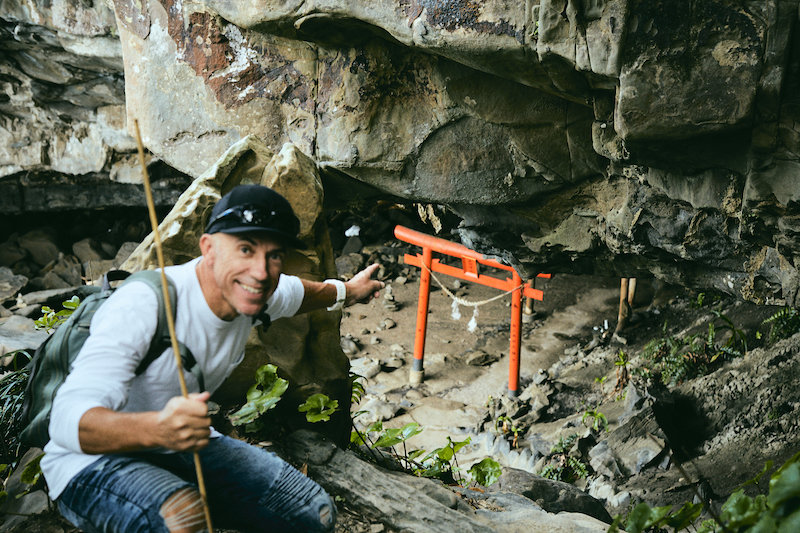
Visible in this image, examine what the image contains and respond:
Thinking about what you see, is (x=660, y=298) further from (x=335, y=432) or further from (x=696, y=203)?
(x=335, y=432)

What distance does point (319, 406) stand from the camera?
328 cm

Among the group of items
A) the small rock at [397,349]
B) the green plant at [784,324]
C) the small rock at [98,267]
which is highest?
the green plant at [784,324]

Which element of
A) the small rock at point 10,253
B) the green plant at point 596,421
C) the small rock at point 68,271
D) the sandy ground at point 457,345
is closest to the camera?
the green plant at point 596,421

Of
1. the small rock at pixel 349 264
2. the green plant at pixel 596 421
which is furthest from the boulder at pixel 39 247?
the green plant at pixel 596 421

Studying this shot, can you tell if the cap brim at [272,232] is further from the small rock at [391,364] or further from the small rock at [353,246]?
the small rock at [353,246]

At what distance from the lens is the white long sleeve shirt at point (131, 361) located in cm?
172

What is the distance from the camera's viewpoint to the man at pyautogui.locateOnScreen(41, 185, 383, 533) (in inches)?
66.7

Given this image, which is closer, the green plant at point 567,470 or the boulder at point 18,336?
the boulder at point 18,336

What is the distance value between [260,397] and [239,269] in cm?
125

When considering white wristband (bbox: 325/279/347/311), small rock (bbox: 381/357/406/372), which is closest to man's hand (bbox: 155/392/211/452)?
white wristband (bbox: 325/279/347/311)

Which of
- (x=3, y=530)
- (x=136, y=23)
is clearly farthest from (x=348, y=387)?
(x=136, y=23)

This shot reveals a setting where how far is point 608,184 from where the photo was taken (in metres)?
4.98

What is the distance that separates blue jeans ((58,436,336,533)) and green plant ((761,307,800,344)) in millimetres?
5470

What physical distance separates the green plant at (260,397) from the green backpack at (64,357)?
0.99m
